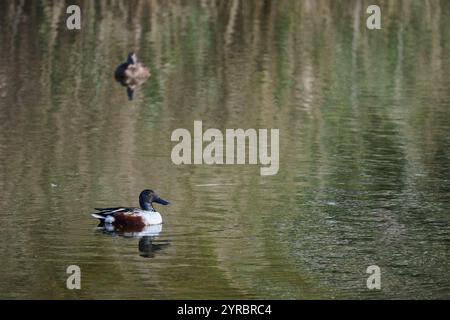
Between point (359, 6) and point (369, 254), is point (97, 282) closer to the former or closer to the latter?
point (369, 254)

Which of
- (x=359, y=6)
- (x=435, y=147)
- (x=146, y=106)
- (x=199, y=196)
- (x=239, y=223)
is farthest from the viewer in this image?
(x=359, y=6)

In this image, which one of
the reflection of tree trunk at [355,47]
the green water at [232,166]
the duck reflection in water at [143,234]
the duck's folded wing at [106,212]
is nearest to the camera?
the green water at [232,166]

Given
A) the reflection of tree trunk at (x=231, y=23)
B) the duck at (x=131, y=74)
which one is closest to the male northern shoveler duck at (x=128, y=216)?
the duck at (x=131, y=74)

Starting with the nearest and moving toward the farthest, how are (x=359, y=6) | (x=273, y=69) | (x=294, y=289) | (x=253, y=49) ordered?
(x=294, y=289), (x=273, y=69), (x=253, y=49), (x=359, y=6)

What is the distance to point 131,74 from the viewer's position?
18.7 metres

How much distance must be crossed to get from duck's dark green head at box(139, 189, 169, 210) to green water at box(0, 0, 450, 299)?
0.63 ft

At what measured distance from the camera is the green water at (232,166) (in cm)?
1030

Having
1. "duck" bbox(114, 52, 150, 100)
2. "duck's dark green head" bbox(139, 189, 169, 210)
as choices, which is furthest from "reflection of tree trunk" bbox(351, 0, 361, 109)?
"duck's dark green head" bbox(139, 189, 169, 210)

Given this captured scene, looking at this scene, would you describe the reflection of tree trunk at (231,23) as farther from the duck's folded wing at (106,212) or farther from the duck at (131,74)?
the duck's folded wing at (106,212)

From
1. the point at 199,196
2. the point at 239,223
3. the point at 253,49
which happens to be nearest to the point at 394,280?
the point at 239,223

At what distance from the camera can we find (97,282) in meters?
9.95

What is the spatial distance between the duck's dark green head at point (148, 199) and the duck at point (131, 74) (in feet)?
20.7

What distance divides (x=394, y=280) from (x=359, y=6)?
13.9 meters

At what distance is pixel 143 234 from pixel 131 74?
755 centimetres
